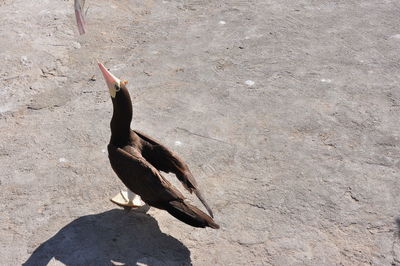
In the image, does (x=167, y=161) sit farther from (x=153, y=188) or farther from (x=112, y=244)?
(x=112, y=244)

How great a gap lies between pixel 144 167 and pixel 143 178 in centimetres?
8

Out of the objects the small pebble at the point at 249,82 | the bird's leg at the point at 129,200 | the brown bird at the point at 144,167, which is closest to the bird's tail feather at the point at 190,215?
the brown bird at the point at 144,167

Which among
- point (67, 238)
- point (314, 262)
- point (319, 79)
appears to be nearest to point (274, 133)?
point (319, 79)

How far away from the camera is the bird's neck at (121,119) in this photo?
4.23 metres

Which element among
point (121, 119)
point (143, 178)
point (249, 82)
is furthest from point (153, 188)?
point (249, 82)

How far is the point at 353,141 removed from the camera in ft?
17.2

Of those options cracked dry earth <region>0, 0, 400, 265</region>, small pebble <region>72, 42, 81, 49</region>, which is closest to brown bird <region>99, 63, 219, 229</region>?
cracked dry earth <region>0, 0, 400, 265</region>

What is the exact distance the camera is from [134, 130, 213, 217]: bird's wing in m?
4.22

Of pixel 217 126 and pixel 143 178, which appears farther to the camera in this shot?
pixel 217 126

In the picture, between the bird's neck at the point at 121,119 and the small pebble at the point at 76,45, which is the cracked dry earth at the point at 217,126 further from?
the bird's neck at the point at 121,119

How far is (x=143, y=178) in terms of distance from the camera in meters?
4.07

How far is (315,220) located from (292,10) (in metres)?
3.86

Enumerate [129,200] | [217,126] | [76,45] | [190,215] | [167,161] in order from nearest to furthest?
1. [190,215]
2. [167,161]
3. [129,200]
4. [217,126]
5. [76,45]

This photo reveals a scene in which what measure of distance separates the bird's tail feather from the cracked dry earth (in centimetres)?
32
